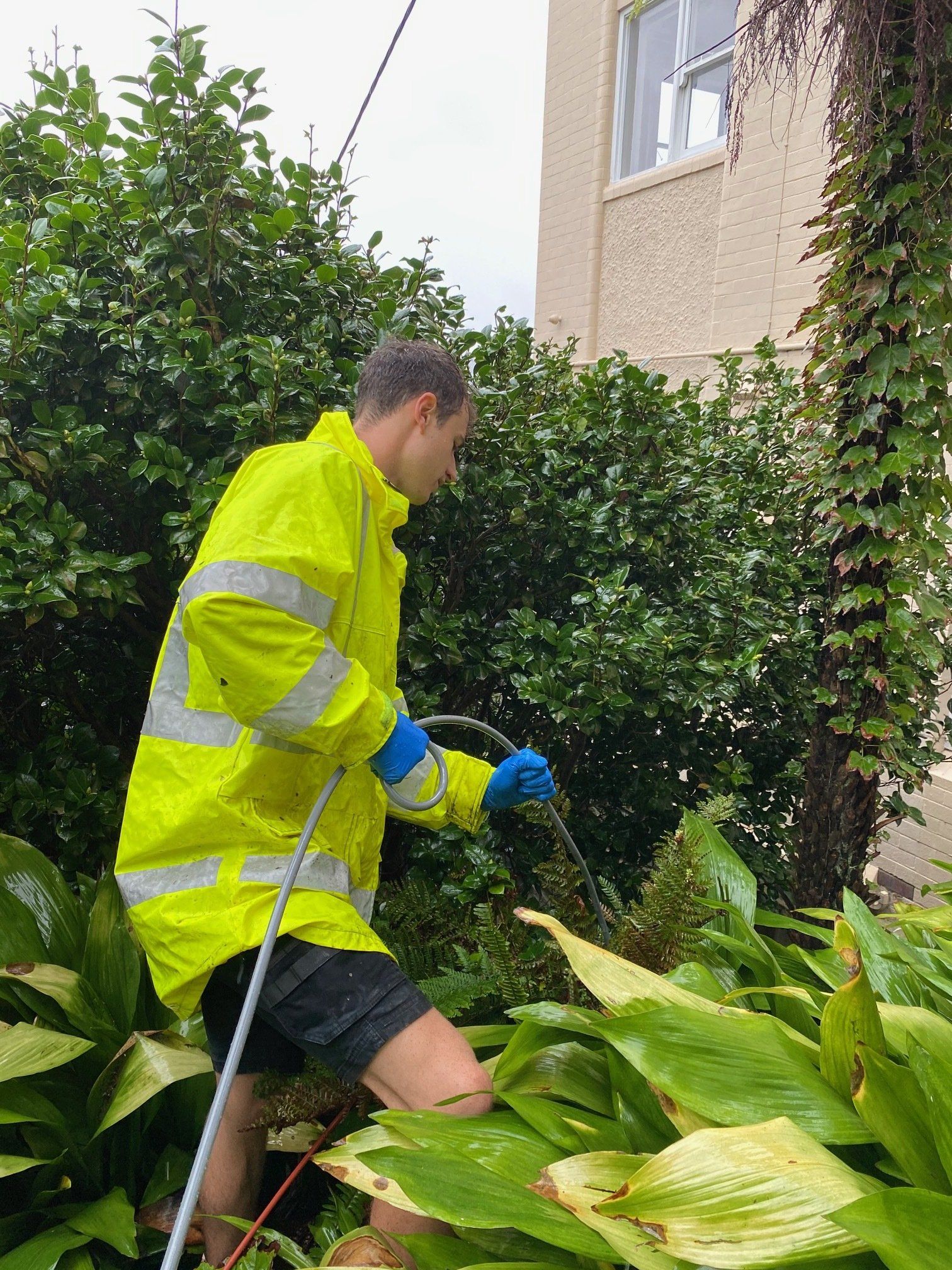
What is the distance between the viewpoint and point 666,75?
8.37 meters

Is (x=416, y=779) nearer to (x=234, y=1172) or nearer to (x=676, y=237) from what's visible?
(x=234, y=1172)

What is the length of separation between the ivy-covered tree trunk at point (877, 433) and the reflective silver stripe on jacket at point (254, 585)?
1.99 meters

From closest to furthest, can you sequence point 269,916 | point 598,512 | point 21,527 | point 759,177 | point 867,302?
point 269,916, point 21,527, point 867,302, point 598,512, point 759,177

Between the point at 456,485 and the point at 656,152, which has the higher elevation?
the point at 656,152

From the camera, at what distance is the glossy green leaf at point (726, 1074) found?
1.53 metres

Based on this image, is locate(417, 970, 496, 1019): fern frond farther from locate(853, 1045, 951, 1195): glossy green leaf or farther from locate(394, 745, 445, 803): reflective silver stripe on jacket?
locate(853, 1045, 951, 1195): glossy green leaf

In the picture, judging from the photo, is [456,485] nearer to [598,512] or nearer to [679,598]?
[598,512]

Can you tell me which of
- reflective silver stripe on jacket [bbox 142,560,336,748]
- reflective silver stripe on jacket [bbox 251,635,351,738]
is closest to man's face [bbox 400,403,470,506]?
reflective silver stripe on jacket [bbox 142,560,336,748]

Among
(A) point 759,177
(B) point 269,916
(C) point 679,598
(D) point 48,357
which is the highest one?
(A) point 759,177

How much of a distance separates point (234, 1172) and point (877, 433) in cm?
273

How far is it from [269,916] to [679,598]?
6.46ft

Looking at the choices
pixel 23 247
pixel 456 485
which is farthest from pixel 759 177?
pixel 23 247

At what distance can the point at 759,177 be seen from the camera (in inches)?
265

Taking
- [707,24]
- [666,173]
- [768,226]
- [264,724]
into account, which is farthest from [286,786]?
[707,24]
